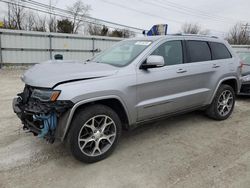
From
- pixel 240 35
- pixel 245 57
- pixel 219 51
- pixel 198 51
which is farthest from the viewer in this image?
pixel 240 35

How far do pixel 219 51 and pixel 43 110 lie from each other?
3.77 metres

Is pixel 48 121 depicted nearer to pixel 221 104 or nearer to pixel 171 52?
pixel 171 52

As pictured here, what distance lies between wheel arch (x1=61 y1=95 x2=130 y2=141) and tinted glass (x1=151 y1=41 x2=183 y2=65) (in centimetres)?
108

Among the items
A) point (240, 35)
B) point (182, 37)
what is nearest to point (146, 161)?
point (182, 37)

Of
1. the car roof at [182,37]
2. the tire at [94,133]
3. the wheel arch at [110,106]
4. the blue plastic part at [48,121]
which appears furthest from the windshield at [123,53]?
the blue plastic part at [48,121]

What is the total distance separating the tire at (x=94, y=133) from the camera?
109 inches

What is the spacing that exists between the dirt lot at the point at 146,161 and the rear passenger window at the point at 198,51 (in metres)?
1.39

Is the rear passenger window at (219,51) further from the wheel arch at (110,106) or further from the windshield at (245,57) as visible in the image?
the windshield at (245,57)

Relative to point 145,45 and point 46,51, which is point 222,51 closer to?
point 145,45

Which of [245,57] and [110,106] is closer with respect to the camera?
[110,106]

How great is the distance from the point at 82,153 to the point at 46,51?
12.1 metres

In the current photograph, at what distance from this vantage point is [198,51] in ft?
13.6

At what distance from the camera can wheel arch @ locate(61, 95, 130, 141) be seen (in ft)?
8.71

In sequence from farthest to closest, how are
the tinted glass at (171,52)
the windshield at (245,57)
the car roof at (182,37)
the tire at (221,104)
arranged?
the windshield at (245,57), the tire at (221,104), the car roof at (182,37), the tinted glass at (171,52)
